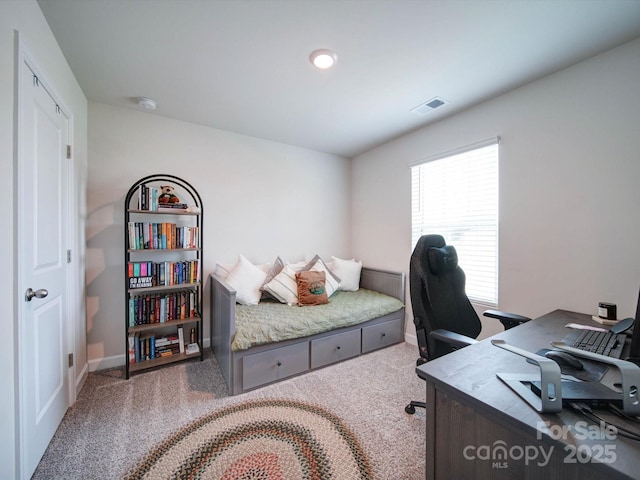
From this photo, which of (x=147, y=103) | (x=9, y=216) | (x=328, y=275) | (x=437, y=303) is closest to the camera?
(x=9, y=216)

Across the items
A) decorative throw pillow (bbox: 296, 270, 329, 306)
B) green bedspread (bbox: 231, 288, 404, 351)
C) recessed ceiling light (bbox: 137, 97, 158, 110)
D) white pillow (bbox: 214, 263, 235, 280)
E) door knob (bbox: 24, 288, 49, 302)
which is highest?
recessed ceiling light (bbox: 137, 97, 158, 110)

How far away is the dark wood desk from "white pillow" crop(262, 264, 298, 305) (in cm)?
193

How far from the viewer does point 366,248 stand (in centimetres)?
371

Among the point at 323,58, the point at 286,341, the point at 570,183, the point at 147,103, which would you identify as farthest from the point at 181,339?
the point at 570,183

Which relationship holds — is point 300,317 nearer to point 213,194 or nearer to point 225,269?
point 225,269

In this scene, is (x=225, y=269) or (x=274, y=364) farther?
(x=225, y=269)

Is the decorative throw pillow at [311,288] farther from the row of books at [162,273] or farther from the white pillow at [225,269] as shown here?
the row of books at [162,273]

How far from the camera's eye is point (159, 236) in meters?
2.39

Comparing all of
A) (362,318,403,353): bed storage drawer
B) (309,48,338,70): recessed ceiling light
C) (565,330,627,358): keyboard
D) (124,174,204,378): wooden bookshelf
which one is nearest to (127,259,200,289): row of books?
(124,174,204,378): wooden bookshelf

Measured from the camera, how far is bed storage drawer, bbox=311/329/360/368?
2.40 metres

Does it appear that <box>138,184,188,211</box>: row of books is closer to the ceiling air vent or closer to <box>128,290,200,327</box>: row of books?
<box>128,290,200,327</box>: row of books

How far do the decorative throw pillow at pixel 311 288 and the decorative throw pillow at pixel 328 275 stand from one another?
0.18 m

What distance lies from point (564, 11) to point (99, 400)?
12.9 ft

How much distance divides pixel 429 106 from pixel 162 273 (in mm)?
2979
